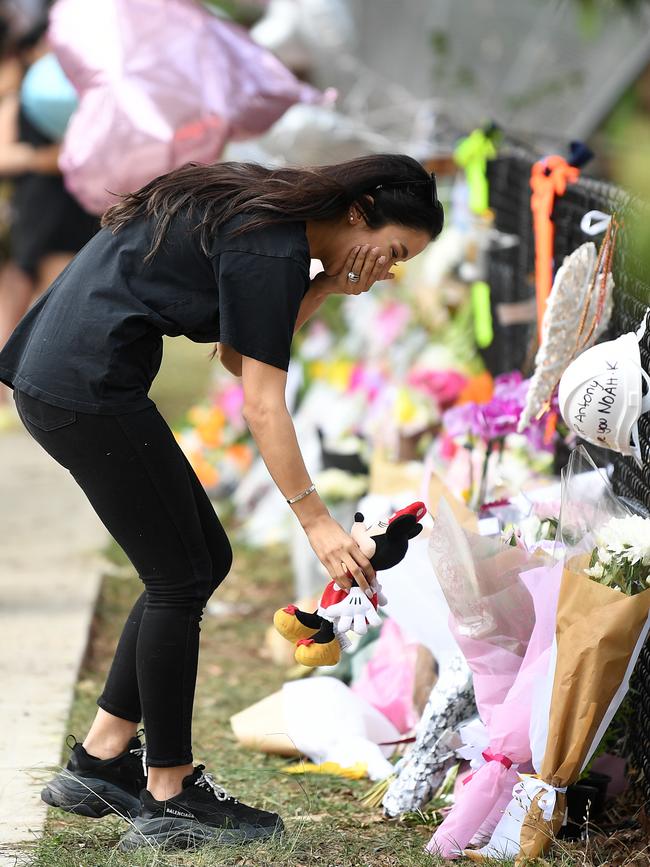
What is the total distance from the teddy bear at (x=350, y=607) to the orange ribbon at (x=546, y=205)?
138 centimetres

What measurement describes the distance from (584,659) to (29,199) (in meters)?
5.27

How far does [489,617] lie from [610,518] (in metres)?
0.33

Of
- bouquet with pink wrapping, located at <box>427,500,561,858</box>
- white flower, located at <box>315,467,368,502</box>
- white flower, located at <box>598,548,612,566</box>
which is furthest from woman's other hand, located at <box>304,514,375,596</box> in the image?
white flower, located at <box>315,467,368,502</box>

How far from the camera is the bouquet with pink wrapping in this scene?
2502 mm

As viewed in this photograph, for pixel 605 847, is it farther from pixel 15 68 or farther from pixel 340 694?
pixel 15 68

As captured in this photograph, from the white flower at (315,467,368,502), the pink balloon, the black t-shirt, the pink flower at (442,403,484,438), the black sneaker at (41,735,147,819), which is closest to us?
the black t-shirt

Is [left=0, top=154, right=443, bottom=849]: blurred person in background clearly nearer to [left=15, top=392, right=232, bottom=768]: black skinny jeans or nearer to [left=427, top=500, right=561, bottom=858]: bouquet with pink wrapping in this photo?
[left=15, top=392, right=232, bottom=768]: black skinny jeans

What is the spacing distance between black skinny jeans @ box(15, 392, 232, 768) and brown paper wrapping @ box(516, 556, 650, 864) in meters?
0.72

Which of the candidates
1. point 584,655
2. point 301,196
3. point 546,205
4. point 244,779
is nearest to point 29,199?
point 546,205

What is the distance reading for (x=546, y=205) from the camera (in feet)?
12.2

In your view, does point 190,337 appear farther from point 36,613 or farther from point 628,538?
point 36,613

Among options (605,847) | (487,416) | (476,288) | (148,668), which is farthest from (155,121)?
(605,847)

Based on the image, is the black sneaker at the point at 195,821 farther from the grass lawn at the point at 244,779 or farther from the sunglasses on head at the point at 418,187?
the sunglasses on head at the point at 418,187

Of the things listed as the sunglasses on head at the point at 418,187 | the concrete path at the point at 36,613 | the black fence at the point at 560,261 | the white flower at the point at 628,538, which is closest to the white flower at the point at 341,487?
the black fence at the point at 560,261
